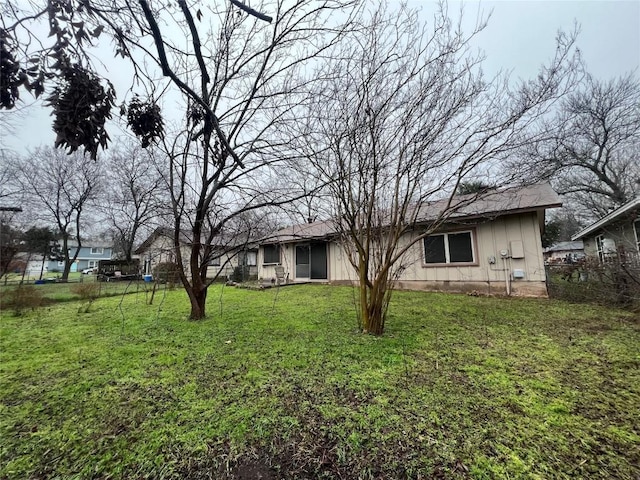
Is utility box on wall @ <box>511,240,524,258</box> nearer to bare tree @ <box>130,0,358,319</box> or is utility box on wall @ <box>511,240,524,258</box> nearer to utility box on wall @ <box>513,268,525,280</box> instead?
utility box on wall @ <box>513,268,525,280</box>

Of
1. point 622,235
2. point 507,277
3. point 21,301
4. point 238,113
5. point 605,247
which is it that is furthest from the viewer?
point 605,247

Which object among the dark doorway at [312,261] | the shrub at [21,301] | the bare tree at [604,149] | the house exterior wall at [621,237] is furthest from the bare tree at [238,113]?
the bare tree at [604,149]

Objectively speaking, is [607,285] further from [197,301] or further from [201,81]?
[201,81]

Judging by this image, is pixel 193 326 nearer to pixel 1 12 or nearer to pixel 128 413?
pixel 128 413

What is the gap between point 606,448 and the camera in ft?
5.73

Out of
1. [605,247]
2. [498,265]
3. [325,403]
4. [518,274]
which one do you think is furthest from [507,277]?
[325,403]

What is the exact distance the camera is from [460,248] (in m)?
8.50

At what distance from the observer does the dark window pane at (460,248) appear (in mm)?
8352

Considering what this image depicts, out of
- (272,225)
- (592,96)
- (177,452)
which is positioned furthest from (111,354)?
(592,96)

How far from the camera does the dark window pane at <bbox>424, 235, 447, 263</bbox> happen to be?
29.0 feet

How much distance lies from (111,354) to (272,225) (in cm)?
335

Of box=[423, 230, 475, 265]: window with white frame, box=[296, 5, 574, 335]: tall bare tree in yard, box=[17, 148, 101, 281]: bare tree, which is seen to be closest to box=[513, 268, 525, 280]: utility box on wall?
box=[423, 230, 475, 265]: window with white frame

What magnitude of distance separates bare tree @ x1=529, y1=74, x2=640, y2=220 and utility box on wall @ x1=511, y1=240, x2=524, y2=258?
18.2 feet

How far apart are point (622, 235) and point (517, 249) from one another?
397cm
